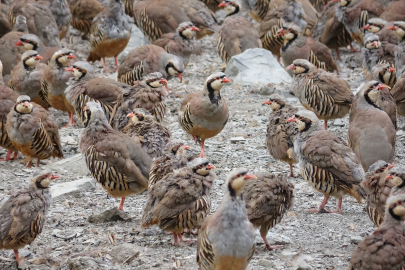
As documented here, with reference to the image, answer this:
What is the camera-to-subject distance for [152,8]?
39.9 feet

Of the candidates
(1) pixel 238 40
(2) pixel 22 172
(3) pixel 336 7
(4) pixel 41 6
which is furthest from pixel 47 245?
(3) pixel 336 7

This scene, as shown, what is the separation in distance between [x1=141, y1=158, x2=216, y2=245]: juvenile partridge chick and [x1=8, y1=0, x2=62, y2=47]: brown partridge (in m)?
7.11

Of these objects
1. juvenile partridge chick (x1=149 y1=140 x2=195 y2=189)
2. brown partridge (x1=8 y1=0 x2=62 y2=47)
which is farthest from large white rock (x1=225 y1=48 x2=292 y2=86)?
juvenile partridge chick (x1=149 y1=140 x2=195 y2=189)

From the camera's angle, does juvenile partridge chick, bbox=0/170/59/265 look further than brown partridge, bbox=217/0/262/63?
No

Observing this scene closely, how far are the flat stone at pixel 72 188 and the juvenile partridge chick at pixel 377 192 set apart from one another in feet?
10.6

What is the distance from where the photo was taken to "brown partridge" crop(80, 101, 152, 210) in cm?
630

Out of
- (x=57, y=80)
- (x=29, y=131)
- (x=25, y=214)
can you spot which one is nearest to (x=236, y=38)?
(x=57, y=80)

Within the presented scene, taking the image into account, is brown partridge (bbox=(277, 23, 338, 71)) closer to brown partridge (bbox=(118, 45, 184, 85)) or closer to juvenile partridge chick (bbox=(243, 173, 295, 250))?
brown partridge (bbox=(118, 45, 184, 85))

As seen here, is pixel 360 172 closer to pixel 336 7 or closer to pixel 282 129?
pixel 282 129

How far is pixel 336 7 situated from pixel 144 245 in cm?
833

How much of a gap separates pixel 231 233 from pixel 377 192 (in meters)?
1.82

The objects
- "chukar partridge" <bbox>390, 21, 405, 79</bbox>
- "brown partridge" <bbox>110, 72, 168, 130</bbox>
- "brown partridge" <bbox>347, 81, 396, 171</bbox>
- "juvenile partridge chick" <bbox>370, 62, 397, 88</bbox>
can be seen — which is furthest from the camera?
"chukar partridge" <bbox>390, 21, 405, 79</bbox>

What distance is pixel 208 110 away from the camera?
7.85 meters

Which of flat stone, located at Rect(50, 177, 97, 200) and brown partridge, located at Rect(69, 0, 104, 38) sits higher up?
brown partridge, located at Rect(69, 0, 104, 38)
